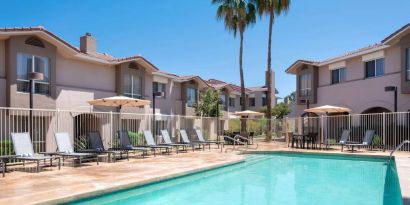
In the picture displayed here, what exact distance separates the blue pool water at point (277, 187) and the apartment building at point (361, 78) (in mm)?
8041

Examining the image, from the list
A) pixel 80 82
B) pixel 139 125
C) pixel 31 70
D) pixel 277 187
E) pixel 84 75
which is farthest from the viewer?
pixel 139 125

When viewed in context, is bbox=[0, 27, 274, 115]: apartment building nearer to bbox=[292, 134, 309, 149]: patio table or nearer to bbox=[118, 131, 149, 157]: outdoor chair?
bbox=[118, 131, 149, 157]: outdoor chair

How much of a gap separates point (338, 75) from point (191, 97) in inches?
459

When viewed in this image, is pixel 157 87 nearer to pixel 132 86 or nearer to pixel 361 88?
pixel 132 86

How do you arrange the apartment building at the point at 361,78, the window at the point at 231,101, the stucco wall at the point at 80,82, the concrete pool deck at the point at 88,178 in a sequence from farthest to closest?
the window at the point at 231,101 < the apartment building at the point at 361,78 < the stucco wall at the point at 80,82 < the concrete pool deck at the point at 88,178

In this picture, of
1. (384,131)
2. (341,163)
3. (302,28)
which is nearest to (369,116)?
(384,131)

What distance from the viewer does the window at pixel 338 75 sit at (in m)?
27.7

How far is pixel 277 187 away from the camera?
37.3 feet

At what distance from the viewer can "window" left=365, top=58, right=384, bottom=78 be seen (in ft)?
79.2

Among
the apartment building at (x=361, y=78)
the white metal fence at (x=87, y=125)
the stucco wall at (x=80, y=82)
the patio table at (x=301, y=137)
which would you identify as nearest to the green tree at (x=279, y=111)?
the apartment building at (x=361, y=78)

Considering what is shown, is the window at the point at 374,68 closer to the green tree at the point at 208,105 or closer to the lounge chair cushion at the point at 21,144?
the green tree at the point at 208,105

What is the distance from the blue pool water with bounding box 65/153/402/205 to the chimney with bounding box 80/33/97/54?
13.4 metres

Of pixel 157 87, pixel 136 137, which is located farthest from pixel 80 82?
pixel 157 87

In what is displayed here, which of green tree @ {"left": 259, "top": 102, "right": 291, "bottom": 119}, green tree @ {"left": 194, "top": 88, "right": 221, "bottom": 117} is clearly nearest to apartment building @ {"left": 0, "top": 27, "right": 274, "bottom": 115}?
green tree @ {"left": 194, "top": 88, "right": 221, "bottom": 117}
